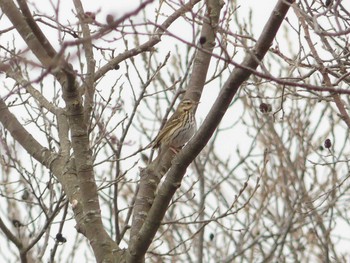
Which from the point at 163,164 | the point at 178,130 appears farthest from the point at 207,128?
the point at 178,130

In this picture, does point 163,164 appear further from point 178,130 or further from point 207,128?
point 207,128

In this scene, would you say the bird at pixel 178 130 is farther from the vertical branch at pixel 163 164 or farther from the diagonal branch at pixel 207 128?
the diagonal branch at pixel 207 128

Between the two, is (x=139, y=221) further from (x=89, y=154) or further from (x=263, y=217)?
(x=263, y=217)

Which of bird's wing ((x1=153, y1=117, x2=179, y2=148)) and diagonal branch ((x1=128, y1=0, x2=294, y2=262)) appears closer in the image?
diagonal branch ((x1=128, y1=0, x2=294, y2=262))

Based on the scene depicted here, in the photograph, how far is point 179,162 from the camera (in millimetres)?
4824

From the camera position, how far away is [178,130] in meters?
7.71

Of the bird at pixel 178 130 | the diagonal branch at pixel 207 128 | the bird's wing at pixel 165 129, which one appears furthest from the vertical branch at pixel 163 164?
the bird's wing at pixel 165 129

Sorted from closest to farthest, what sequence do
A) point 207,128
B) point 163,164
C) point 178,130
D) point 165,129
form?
point 207,128 < point 163,164 < point 165,129 < point 178,130

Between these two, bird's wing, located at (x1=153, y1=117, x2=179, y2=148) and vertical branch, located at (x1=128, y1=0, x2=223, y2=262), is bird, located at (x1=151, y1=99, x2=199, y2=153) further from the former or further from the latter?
vertical branch, located at (x1=128, y1=0, x2=223, y2=262)

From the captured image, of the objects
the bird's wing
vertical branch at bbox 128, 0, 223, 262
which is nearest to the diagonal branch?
vertical branch at bbox 128, 0, 223, 262

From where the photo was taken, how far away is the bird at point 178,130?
286 inches

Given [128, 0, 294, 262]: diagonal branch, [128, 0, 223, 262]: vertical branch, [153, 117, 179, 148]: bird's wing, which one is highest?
[153, 117, 179, 148]: bird's wing

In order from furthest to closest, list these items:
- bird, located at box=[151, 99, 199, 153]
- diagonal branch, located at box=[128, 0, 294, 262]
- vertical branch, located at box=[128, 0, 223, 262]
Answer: bird, located at box=[151, 99, 199, 153] → vertical branch, located at box=[128, 0, 223, 262] → diagonal branch, located at box=[128, 0, 294, 262]

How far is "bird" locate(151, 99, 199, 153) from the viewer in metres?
7.26
